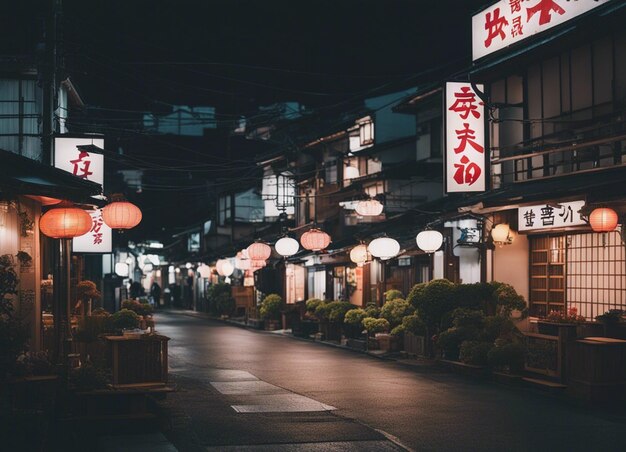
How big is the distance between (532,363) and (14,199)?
41.4ft

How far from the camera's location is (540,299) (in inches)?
973

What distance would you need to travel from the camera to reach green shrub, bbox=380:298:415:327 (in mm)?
29077

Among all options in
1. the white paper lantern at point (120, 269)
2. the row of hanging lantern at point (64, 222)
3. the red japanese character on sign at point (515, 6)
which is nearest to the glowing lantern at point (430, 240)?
the red japanese character on sign at point (515, 6)

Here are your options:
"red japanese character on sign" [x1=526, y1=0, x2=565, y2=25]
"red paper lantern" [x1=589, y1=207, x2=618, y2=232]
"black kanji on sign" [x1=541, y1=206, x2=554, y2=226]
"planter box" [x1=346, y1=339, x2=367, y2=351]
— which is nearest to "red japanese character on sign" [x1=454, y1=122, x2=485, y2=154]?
"black kanji on sign" [x1=541, y1=206, x2=554, y2=226]

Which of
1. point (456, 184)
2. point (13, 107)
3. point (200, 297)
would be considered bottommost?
point (200, 297)

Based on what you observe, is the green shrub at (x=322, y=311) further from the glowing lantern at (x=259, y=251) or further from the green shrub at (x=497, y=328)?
the green shrub at (x=497, y=328)

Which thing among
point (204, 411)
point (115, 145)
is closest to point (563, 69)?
A: point (204, 411)

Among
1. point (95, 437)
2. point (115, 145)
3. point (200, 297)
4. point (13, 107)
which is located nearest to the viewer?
point (95, 437)

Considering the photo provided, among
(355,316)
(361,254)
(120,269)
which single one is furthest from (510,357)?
(120,269)

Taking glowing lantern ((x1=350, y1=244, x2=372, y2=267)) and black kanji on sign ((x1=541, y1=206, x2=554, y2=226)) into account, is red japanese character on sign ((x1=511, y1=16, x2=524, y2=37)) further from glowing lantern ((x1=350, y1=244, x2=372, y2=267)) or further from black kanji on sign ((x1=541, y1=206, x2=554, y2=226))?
glowing lantern ((x1=350, y1=244, x2=372, y2=267))

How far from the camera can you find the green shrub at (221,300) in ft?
199

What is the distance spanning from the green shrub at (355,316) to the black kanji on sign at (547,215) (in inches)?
443

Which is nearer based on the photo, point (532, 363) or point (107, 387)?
point (107, 387)

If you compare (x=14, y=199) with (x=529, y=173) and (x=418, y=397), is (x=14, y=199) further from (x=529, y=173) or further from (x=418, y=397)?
(x=529, y=173)
